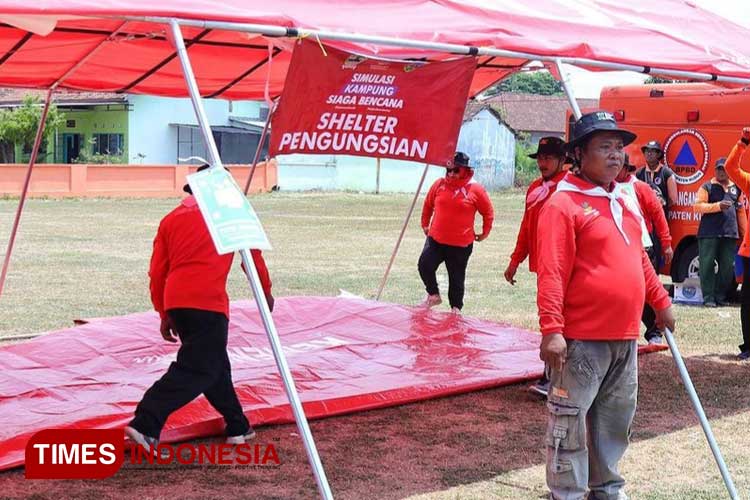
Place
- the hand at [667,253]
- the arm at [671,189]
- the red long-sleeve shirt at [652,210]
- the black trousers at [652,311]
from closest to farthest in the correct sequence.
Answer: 1. the red long-sleeve shirt at [652,210]
2. the hand at [667,253]
3. the black trousers at [652,311]
4. the arm at [671,189]

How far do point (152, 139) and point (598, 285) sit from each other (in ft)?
142

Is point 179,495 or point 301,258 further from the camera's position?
point 301,258

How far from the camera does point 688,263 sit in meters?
14.2

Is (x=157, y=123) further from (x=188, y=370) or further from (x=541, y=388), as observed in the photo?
(x=188, y=370)

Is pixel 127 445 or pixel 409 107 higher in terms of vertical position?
pixel 409 107

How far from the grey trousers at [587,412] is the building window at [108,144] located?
142 feet

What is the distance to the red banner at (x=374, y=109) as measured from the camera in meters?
7.19

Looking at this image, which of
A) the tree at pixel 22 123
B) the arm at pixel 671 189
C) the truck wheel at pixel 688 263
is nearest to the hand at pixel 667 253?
the arm at pixel 671 189

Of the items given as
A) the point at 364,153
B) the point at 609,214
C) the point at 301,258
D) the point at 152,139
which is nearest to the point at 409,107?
the point at 364,153

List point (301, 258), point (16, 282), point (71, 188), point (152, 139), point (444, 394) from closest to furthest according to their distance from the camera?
point (444, 394)
point (16, 282)
point (301, 258)
point (71, 188)
point (152, 139)

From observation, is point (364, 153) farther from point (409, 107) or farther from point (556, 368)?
point (556, 368)

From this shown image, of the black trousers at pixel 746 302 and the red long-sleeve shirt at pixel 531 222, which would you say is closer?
the red long-sleeve shirt at pixel 531 222

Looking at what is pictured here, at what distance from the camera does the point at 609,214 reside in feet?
17.1

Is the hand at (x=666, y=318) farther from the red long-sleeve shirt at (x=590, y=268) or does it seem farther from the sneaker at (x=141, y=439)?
the sneaker at (x=141, y=439)
